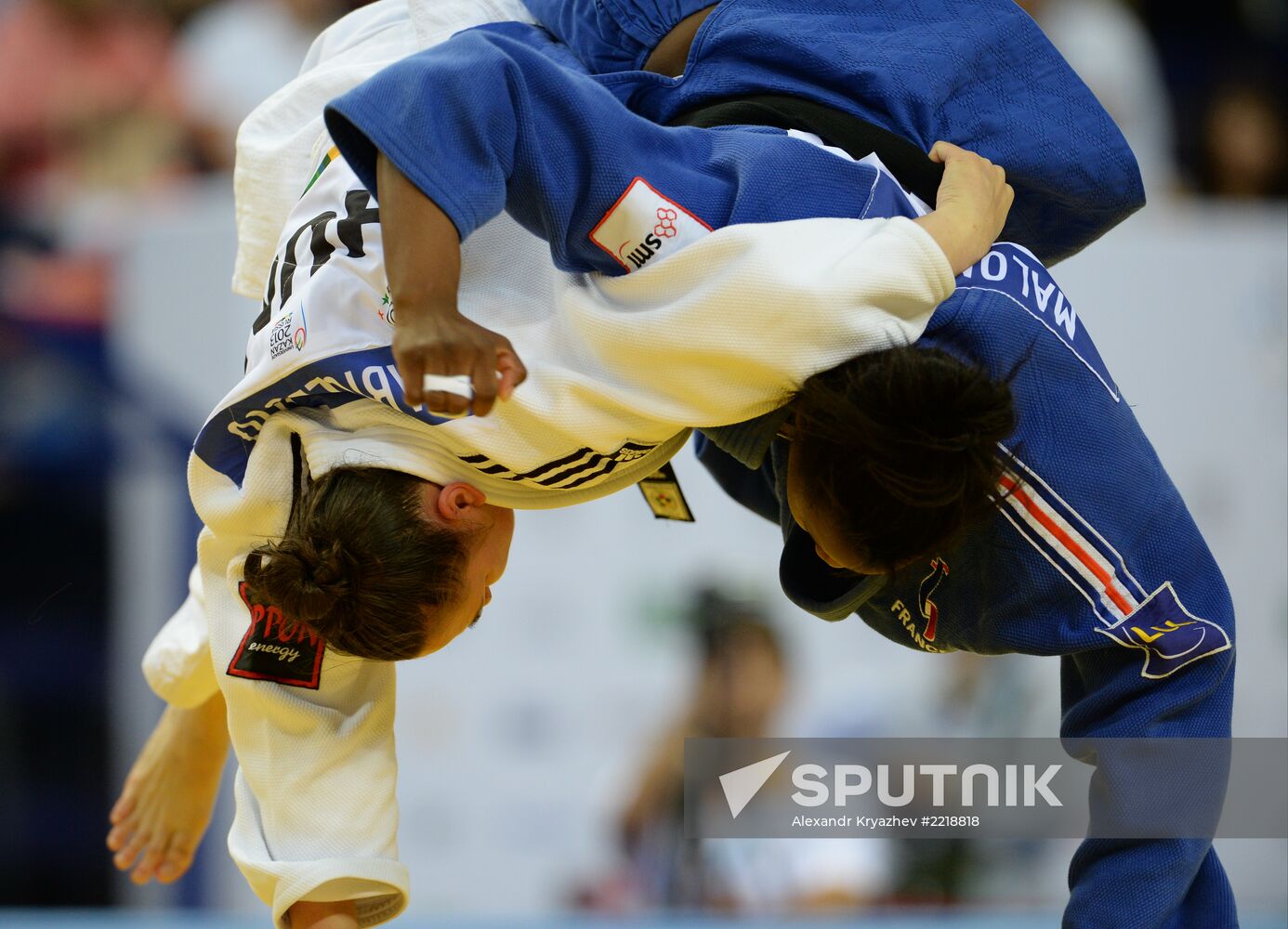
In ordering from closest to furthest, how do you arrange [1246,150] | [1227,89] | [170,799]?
[170,799] < [1246,150] < [1227,89]

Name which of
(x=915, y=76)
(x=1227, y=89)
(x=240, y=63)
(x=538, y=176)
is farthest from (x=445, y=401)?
(x=1227, y=89)

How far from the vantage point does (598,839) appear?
259cm

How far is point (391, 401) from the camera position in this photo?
1.07m

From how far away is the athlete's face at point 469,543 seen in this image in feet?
3.62

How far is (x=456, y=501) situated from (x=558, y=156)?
0.88 ft

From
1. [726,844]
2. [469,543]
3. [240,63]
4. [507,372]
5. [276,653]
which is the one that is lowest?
[726,844]

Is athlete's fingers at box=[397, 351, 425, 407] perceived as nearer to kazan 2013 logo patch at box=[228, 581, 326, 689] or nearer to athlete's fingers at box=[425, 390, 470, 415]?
athlete's fingers at box=[425, 390, 470, 415]

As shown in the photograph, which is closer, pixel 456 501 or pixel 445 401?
pixel 445 401

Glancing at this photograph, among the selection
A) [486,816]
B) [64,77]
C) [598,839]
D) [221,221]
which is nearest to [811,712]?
[598,839]

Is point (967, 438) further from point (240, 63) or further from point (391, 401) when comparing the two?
point (240, 63)

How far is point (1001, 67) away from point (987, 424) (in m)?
0.37

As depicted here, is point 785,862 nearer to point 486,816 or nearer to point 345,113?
point 486,816

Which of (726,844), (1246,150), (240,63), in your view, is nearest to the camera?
(726,844)

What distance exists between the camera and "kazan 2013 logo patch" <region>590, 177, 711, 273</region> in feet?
3.33
